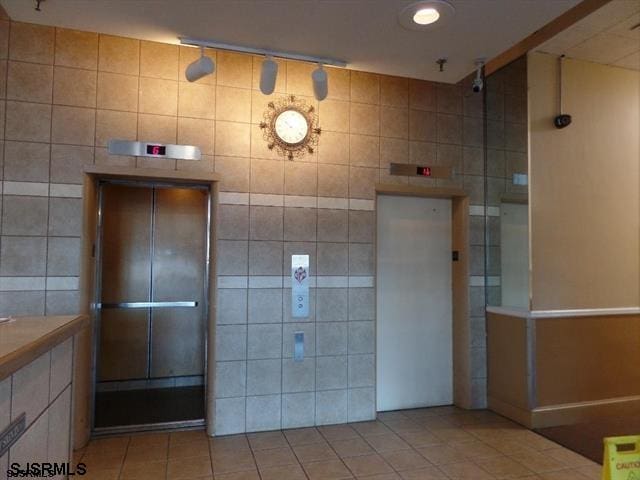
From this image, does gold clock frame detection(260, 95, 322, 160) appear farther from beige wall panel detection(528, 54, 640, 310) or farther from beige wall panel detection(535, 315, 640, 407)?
beige wall panel detection(535, 315, 640, 407)

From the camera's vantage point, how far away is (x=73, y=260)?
299cm

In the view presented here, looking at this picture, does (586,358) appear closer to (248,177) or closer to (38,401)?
(248,177)

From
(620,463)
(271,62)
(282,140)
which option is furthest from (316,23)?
(620,463)

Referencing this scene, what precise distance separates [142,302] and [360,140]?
109 inches

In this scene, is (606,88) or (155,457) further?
(606,88)

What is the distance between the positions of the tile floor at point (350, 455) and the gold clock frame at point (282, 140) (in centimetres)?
218

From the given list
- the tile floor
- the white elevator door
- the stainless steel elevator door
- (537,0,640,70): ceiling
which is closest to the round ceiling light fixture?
(537,0,640,70): ceiling

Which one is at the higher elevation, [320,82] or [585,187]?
[320,82]

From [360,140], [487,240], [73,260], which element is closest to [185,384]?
[73,260]

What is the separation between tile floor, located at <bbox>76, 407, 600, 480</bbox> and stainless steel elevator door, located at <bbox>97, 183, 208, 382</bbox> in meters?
1.37

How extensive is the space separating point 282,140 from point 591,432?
3335 millimetres

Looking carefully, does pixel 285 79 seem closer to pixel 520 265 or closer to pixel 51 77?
pixel 51 77

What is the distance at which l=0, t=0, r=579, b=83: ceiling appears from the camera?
2.56 meters

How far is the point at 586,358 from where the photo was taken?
354 cm
